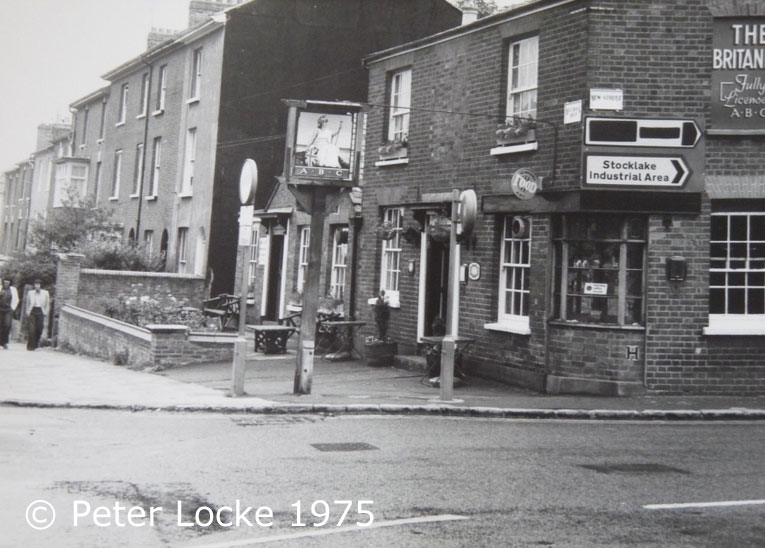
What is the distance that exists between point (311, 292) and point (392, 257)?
19.9ft

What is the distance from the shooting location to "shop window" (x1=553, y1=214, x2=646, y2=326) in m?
14.4

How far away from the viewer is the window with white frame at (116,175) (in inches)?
1521

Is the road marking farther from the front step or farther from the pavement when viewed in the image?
the front step

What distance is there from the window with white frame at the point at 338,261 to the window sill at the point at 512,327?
6405mm

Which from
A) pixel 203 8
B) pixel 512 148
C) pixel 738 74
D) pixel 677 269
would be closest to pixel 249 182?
pixel 512 148

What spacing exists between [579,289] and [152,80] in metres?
25.4

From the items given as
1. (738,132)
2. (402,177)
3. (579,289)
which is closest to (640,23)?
(738,132)

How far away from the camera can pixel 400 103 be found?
1986 centimetres

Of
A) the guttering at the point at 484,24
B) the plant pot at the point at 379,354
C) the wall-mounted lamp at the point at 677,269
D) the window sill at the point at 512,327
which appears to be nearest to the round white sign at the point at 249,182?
the window sill at the point at 512,327

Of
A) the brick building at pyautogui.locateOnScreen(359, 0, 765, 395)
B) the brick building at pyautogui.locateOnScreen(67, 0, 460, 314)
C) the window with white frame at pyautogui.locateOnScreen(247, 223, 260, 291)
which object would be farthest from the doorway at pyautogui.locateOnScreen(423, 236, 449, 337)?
the window with white frame at pyautogui.locateOnScreen(247, 223, 260, 291)

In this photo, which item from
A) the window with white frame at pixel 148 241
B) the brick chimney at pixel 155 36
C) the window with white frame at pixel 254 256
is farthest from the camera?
the brick chimney at pixel 155 36

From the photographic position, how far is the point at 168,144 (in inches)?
1316

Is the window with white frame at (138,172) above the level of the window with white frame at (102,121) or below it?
below

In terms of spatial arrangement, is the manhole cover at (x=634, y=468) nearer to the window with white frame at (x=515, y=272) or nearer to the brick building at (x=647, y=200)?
the brick building at (x=647, y=200)
